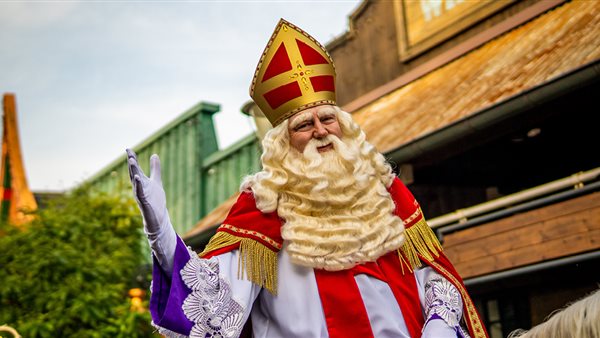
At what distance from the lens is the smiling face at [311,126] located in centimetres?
460

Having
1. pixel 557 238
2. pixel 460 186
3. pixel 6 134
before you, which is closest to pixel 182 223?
pixel 6 134

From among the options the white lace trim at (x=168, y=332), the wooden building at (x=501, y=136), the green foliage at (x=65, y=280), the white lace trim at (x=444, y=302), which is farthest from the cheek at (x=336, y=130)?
the green foliage at (x=65, y=280)

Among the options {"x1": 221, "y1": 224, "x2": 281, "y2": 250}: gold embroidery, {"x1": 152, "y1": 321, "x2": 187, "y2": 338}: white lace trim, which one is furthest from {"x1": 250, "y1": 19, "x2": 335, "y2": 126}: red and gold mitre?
{"x1": 152, "y1": 321, "x2": 187, "y2": 338}: white lace trim

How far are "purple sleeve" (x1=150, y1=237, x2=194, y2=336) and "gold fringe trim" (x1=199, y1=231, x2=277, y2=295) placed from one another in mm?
352

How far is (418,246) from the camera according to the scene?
447 cm

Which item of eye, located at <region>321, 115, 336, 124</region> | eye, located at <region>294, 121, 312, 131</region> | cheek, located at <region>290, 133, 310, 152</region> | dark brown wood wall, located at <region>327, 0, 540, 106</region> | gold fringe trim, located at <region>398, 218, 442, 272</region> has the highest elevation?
dark brown wood wall, located at <region>327, 0, 540, 106</region>

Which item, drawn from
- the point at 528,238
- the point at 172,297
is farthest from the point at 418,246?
the point at 528,238

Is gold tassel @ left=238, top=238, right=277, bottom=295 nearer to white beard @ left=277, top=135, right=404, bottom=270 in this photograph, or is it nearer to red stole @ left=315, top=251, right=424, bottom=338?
white beard @ left=277, top=135, right=404, bottom=270

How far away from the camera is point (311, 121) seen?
466cm

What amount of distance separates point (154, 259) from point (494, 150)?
6.12 m

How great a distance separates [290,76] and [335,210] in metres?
0.76

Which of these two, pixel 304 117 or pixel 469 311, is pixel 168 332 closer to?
pixel 304 117

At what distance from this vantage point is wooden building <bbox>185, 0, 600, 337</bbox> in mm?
7840

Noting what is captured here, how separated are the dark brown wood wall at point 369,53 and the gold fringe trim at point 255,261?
7.38 m
